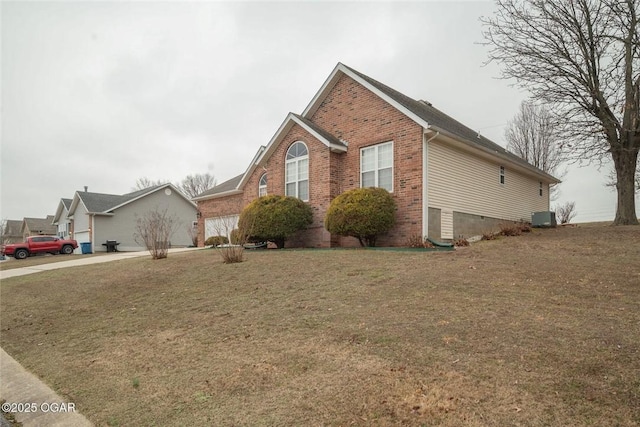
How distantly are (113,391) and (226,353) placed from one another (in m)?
1.31

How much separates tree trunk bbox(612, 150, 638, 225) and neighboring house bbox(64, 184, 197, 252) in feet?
99.8

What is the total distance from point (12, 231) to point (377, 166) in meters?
82.4

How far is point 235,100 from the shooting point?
2383 cm

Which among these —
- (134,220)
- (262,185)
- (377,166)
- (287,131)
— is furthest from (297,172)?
(134,220)

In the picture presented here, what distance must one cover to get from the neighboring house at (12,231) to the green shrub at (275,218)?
71.6 meters

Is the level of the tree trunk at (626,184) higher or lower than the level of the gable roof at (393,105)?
lower

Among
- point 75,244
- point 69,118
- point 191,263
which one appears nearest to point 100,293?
point 191,263

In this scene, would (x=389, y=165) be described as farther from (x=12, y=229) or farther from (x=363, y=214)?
(x=12, y=229)

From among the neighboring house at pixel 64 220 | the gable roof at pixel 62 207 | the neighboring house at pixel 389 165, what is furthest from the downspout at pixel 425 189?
the gable roof at pixel 62 207

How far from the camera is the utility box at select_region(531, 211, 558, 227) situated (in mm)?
19141

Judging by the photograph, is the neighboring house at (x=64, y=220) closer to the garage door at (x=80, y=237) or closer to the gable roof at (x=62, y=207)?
the gable roof at (x=62, y=207)

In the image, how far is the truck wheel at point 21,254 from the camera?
2875 centimetres

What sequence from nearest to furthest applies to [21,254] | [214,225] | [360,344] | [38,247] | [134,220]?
[360,344] < [214,225] < [21,254] < [38,247] < [134,220]

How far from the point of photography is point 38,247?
96.9 ft
